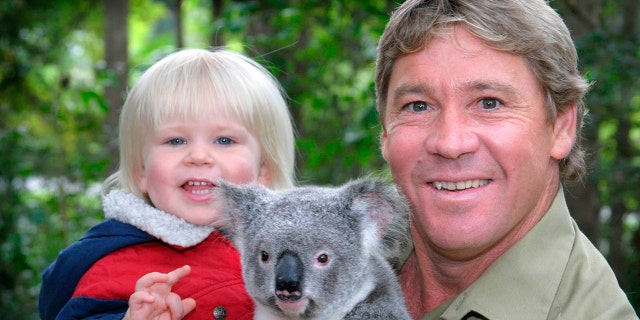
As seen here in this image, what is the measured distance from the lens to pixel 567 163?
92.4 inches

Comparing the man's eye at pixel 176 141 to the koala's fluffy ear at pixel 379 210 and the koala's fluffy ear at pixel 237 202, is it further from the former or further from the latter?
the koala's fluffy ear at pixel 379 210

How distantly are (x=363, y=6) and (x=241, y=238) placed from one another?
7.36ft

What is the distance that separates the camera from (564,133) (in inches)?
85.8

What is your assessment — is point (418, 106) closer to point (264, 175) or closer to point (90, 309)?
point (264, 175)

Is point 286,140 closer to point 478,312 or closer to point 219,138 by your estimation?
point 219,138

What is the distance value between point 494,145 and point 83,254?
50.0 inches

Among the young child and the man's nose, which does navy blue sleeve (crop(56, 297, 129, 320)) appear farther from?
the man's nose

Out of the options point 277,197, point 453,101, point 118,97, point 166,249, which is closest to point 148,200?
point 166,249

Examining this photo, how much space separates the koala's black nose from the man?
0.49 m

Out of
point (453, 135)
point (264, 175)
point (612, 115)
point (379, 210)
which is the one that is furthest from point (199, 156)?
point (612, 115)

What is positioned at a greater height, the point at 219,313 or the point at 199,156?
the point at 199,156

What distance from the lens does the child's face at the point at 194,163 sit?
2322 millimetres

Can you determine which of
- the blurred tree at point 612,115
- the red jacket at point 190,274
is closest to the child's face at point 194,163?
the red jacket at point 190,274

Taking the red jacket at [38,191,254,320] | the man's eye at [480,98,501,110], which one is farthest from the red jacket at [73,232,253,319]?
the man's eye at [480,98,501,110]
